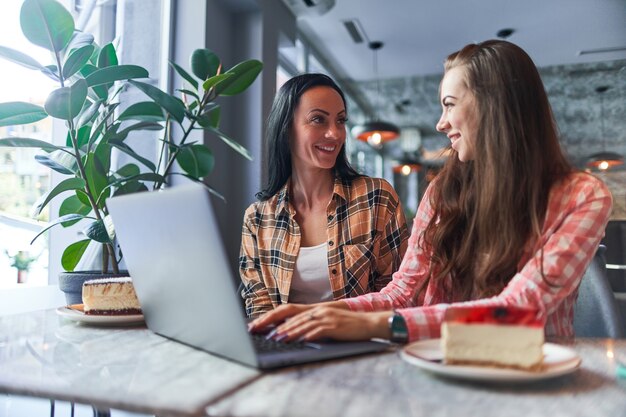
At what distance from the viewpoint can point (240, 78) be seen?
1.70 metres

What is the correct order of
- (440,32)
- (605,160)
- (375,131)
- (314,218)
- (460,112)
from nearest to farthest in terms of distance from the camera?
(460,112) → (314,218) → (440,32) → (375,131) → (605,160)

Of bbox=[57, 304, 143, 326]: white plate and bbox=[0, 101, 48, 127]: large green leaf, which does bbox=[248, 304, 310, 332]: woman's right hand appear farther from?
bbox=[0, 101, 48, 127]: large green leaf

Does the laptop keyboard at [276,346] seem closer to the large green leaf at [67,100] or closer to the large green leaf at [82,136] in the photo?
the large green leaf at [67,100]

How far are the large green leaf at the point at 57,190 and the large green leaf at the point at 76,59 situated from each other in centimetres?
30

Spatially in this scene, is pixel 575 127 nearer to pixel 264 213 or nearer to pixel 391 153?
pixel 391 153

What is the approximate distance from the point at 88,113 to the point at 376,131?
492cm

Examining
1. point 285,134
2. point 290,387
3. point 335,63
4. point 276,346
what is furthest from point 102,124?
point 335,63

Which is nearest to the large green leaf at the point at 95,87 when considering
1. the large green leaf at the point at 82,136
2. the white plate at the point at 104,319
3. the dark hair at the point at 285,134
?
the large green leaf at the point at 82,136

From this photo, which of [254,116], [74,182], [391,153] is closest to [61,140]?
[74,182]

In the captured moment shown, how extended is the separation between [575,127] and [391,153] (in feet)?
12.0

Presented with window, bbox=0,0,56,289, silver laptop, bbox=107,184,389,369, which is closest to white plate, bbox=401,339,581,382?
silver laptop, bbox=107,184,389,369

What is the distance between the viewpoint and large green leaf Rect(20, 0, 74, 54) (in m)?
1.37

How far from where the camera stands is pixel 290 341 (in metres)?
0.85

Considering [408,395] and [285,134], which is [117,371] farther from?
[285,134]
